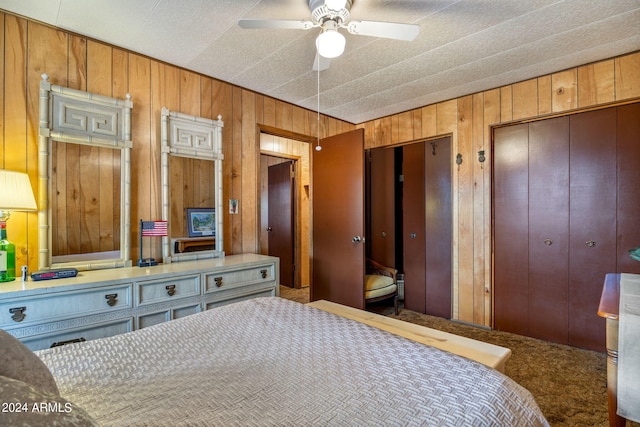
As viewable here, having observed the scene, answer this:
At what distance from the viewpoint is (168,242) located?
8.07 feet

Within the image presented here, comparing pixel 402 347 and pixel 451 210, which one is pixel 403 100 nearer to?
pixel 451 210

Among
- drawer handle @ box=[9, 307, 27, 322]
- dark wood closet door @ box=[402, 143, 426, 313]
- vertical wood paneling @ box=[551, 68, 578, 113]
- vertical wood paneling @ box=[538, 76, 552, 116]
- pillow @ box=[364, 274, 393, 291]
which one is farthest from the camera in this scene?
dark wood closet door @ box=[402, 143, 426, 313]

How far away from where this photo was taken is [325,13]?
1.66 metres

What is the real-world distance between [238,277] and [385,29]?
77.7 inches

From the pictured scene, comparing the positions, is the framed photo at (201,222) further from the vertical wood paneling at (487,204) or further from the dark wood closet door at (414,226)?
the vertical wood paneling at (487,204)

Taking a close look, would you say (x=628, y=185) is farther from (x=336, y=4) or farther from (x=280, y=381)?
(x=280, y=381)

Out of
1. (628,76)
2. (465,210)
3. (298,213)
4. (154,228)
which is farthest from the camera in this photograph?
(298,213)

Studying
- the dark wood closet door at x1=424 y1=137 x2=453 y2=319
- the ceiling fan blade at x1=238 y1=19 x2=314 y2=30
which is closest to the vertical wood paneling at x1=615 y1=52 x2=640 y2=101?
the dark wood closet door at x1=424 y1=137 x2=453 y2=319

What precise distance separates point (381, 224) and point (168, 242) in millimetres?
2595

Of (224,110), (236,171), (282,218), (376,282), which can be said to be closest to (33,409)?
(236,171)

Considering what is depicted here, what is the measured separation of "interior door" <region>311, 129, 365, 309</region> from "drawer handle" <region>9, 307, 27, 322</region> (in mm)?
2579

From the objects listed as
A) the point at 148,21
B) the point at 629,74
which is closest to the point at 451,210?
the point at 629,74

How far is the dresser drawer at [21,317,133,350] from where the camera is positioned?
158cm

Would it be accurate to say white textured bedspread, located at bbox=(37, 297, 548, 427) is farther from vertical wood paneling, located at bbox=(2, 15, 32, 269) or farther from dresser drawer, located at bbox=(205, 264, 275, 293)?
vertical wood paneling, located at bbox=(2, 15, 32, 269)
